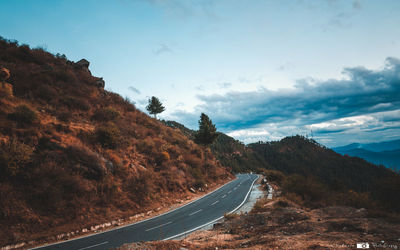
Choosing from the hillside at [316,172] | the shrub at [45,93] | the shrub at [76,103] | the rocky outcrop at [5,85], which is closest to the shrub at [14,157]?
the rocky outcrop at [5,85]

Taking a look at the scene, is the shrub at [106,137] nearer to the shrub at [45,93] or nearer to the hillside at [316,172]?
the shrub at [45,93]

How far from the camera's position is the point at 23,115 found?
14.7 m

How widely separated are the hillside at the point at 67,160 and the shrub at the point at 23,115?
0.20 ft

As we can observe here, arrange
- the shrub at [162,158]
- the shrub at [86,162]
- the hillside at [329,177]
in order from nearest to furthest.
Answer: the hillside at [329,177]
the shrub at [86,162]
the shrub at [162,158]

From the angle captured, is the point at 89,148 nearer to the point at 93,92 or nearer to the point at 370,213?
the point at 93,92

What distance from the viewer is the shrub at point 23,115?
573 inches

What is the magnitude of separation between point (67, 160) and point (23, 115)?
18.2 ft

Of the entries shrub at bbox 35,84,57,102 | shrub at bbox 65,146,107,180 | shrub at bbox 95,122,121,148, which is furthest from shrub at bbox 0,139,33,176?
shrub at bbox 35,84,57,102

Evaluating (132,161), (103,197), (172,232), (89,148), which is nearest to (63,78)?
(89,148)

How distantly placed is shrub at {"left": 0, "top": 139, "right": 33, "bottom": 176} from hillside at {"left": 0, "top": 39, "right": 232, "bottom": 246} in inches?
1.7

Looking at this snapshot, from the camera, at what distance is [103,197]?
13.8 meters

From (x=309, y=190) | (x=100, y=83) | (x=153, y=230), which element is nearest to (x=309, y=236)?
(x=153, y=230)

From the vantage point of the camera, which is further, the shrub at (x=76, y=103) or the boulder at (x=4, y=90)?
the shrub at (x=76, y=103)

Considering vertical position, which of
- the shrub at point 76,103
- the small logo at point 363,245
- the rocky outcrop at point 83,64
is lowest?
the small logo at point 363,245
